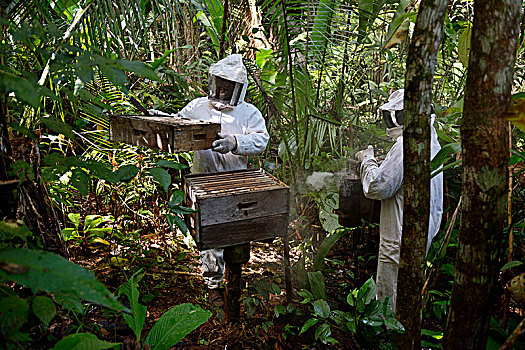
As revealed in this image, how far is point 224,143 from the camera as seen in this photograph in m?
2.47

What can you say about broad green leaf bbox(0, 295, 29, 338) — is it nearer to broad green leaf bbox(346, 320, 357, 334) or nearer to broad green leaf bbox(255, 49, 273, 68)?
broad green leaf bbox(346, 320, 357, 334)

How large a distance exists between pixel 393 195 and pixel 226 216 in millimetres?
1187

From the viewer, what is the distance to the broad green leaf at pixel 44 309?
878 mm

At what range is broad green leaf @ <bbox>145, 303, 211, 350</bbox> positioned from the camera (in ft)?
5.03

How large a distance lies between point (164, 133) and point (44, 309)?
51.2 inches

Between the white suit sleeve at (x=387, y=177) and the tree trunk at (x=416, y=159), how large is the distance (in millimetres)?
1402

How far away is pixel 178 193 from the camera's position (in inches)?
63.5

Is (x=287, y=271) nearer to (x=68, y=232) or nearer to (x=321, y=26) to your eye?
(x=321, y=26)

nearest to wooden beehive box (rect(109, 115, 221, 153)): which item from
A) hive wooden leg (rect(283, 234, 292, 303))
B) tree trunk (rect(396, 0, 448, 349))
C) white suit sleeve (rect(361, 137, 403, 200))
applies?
hive wooden leg (rect(283, 234, 292, 303))

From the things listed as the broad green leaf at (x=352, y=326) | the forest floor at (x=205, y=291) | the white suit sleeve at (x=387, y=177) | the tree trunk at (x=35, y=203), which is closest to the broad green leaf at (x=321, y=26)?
the white suit sleeve at (x=387, y=177)

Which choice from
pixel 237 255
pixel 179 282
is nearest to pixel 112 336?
pixel 237 255

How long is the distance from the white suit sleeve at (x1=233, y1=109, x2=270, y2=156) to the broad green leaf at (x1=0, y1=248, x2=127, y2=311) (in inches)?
79.3

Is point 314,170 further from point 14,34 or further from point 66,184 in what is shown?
point 14,34

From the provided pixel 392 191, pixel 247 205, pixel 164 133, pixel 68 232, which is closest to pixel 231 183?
pixel 247 205
